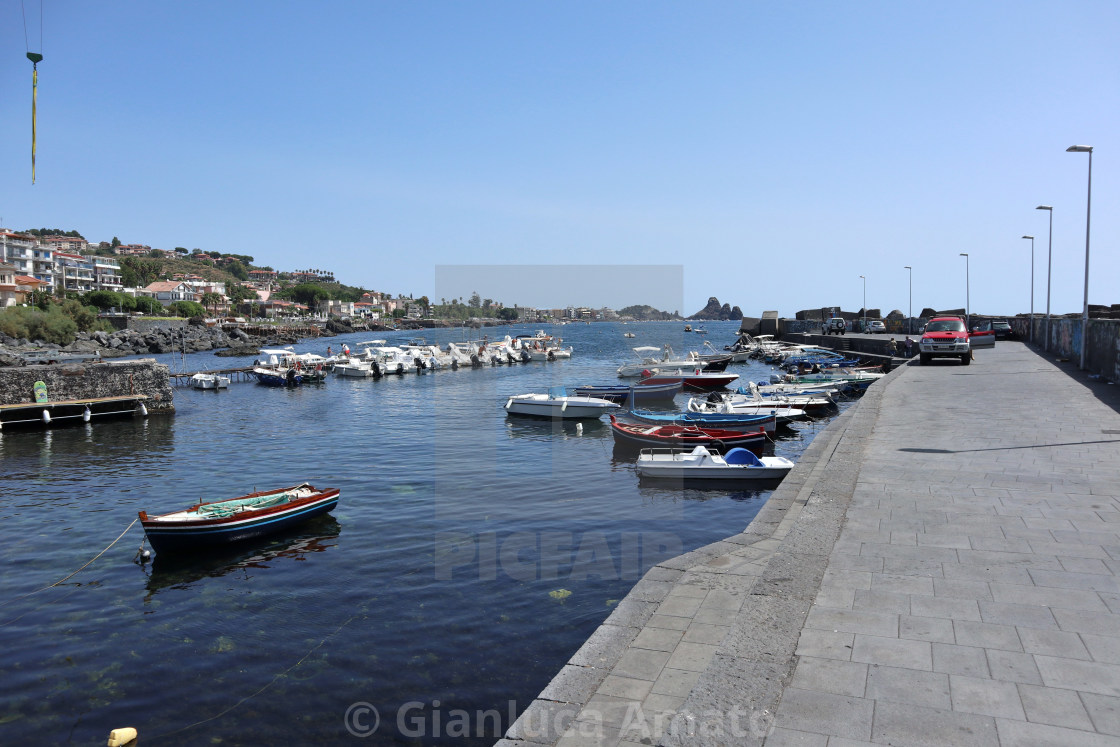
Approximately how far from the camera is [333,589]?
11.1 m

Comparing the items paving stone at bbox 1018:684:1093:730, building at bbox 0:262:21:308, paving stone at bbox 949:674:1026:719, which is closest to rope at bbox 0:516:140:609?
paving stone at bbox 949:674:1026:719

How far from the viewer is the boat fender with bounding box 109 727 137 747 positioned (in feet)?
21.5

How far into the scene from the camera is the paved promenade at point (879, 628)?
12.6 ft

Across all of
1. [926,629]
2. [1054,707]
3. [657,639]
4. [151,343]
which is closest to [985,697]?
[1054,707]

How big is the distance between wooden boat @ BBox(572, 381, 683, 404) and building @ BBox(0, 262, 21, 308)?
8844 cm

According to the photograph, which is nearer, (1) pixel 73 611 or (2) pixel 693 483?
(1) pixel 73 611

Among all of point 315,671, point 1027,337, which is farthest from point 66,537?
point 1027,337

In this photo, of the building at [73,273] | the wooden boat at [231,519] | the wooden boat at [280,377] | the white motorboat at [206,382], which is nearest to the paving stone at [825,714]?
the wooden boat at [231,519]

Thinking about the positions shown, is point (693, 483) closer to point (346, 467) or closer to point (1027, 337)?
point (346, 467)

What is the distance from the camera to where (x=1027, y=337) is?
44969mm

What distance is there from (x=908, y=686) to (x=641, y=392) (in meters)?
29.5

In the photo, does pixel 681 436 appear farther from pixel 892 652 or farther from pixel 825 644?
pixel 892 652

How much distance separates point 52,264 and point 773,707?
139 m

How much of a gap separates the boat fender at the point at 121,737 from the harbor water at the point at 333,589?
0.52 metres
